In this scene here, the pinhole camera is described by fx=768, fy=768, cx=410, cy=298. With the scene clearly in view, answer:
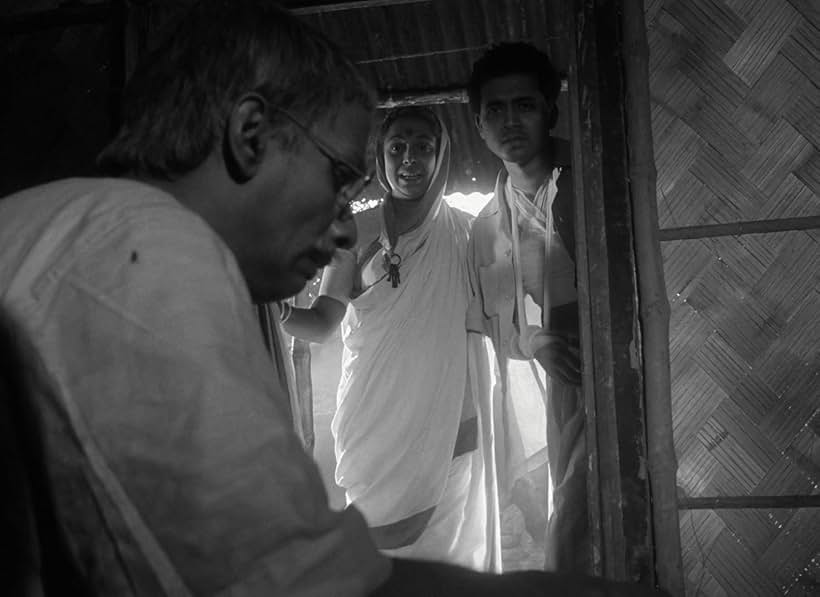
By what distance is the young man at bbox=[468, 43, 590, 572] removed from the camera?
110 inches

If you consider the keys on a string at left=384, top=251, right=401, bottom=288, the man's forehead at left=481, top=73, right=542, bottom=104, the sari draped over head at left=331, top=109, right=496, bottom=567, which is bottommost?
the sari draped over head at left=331, top=109, right=496, bottom=567

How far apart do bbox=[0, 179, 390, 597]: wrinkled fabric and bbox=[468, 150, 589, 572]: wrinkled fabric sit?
222cm

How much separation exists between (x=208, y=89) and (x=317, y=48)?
0.16m

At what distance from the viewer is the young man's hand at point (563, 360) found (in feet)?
9.04

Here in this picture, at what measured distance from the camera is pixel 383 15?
3.13 m

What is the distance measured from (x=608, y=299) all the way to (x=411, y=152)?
6.72 feet

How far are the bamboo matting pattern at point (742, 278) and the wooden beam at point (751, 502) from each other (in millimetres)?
14

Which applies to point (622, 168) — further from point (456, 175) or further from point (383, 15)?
point (456, 175)

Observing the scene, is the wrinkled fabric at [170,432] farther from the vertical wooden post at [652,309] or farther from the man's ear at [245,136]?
the vertical wooden post at [652,309]

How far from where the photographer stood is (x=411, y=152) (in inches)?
145

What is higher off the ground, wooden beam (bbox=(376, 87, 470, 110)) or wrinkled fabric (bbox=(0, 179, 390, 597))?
wooden beam (bbox=(376, 87, 470, 110))

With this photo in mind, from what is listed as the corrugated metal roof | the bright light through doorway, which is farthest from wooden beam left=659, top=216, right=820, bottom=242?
the bright light through doorway

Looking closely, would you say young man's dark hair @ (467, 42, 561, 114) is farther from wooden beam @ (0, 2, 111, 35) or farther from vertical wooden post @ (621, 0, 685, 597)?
wooden beam @ (0, 2, 111, 35)

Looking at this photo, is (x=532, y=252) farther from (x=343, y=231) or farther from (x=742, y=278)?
(x=343, y=231)
